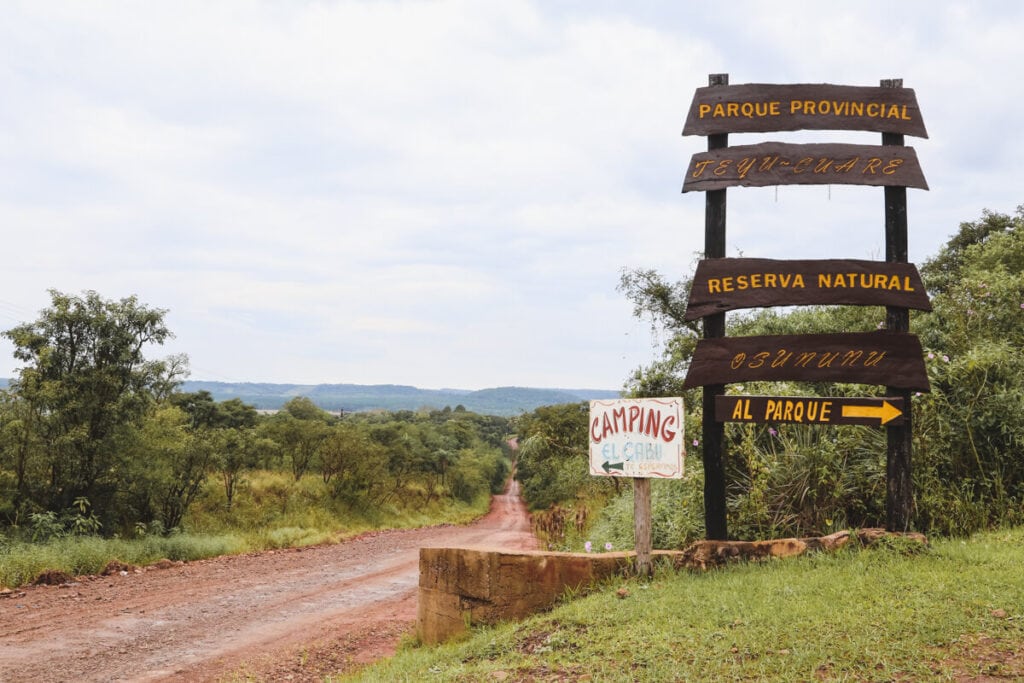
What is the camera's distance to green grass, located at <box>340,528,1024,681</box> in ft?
14.4

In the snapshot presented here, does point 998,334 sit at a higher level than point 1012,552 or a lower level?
higher

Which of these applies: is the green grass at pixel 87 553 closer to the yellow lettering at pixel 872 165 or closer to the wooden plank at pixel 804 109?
the wooden plank at pixel 804 109

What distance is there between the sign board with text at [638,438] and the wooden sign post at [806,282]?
18.6 inches

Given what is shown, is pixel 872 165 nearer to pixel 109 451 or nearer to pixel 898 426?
pixel 898 426

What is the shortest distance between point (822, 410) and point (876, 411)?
0.50 meters

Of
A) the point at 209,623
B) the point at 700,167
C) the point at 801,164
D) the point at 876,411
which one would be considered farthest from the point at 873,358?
the point at 209,623

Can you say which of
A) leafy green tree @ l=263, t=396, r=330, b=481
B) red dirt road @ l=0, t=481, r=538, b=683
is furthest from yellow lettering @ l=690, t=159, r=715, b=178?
leafy green tree @ l=263, t=396, r=330, b=481

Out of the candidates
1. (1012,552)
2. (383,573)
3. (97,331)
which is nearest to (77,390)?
(97,331)

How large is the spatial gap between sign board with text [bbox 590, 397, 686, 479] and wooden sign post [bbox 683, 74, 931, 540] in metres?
0.47

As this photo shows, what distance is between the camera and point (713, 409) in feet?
22.9

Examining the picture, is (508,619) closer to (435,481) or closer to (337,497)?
(337,497)

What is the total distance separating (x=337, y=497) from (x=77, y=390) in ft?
41.1

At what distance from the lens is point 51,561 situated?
38.4ft

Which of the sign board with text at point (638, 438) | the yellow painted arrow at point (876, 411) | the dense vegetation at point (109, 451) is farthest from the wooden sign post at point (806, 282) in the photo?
the dense vegetation at point (109, 451)
